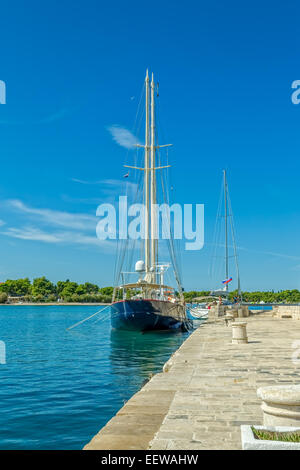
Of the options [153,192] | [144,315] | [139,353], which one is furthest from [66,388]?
[153,192]

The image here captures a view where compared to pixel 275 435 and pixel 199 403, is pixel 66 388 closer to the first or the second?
pixel 199 403

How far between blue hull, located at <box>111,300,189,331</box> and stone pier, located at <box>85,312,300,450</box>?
698 inches

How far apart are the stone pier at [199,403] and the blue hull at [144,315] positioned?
1772 centimetres

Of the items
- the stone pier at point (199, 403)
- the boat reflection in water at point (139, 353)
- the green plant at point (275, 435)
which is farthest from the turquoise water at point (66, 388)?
the green plant at point (275, 435)

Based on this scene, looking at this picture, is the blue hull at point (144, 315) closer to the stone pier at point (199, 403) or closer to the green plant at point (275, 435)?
the stone pier at point (199, 403)

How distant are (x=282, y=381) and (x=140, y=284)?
25.6 m

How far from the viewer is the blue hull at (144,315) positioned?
33.7 meters

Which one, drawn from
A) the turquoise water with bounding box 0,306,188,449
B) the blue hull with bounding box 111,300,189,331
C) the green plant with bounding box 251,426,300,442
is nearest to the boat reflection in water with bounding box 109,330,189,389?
the turquoise water with bounding box 0,306,188,449

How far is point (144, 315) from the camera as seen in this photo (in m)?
34.3

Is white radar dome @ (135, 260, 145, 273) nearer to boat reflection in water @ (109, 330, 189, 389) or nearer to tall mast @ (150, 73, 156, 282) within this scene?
tall mast @ (150, 73, 156, 282)

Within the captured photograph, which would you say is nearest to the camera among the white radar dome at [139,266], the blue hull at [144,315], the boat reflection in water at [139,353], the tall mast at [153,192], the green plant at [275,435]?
the green plant at [275,435]

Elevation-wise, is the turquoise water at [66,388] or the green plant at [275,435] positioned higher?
the green plant at [275,435]
